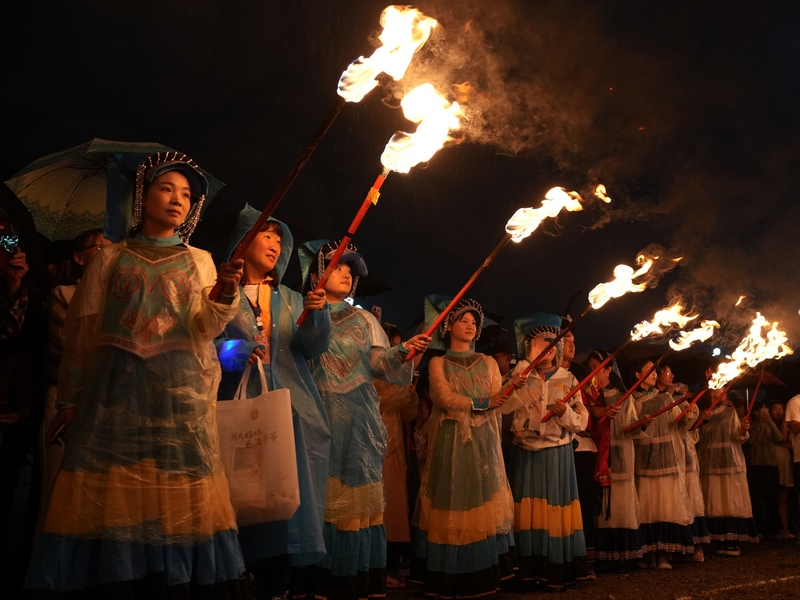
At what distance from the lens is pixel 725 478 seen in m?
10.5

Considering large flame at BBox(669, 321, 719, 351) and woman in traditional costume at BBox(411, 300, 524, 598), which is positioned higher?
large flame at BBox(669, 321, 719, 351)

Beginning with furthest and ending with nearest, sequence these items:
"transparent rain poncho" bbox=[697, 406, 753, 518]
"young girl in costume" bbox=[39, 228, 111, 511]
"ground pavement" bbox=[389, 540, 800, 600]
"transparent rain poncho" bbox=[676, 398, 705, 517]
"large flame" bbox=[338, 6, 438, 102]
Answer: "transparent rain poncho" bbox=[697, 406, 753, 518] → "transparent rain poncho" bbox=[676, 398, 705, 517] → "ground pavement" bbox=[389, 540, 800, 600] → "young girl in costume" bbox=[39, 228, 111, 511] → "large flame" bbox=[338, 6, 438, 102]

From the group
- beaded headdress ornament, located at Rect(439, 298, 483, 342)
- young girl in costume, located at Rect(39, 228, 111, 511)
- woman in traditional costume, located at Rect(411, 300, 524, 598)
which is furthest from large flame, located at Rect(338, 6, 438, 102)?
beaded headdress ornament, located at Rect(439, 298, 483, 342)

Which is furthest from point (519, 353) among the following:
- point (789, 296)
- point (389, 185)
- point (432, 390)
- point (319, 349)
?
point (789, 296)

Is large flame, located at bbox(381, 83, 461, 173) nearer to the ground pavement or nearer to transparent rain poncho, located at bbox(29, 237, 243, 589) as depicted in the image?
transparent rain poncho, located at bbox(29, 237, 243, 589)

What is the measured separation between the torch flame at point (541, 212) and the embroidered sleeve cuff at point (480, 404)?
6.42 feet

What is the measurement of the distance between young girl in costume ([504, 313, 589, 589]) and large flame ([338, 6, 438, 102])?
399cm

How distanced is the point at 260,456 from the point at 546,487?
3.99 m

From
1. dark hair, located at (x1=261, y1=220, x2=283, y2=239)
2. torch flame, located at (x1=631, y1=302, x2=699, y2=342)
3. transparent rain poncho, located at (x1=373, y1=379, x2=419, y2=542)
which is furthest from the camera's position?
transparent rain poncho, located at (x1=373, y1=379, x2=419, y2=542)

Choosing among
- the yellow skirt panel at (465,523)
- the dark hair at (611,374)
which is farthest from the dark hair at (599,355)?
the yellow skirt panel at (465,523)

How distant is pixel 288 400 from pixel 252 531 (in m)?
0.80

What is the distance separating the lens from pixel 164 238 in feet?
12.6

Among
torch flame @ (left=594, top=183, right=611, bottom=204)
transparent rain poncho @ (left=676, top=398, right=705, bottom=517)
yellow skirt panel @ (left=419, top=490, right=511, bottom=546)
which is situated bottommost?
yellow skirt panel @ (left=419, top=490, right=511, bottom=546)

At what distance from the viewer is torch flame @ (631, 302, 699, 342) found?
260 inches
